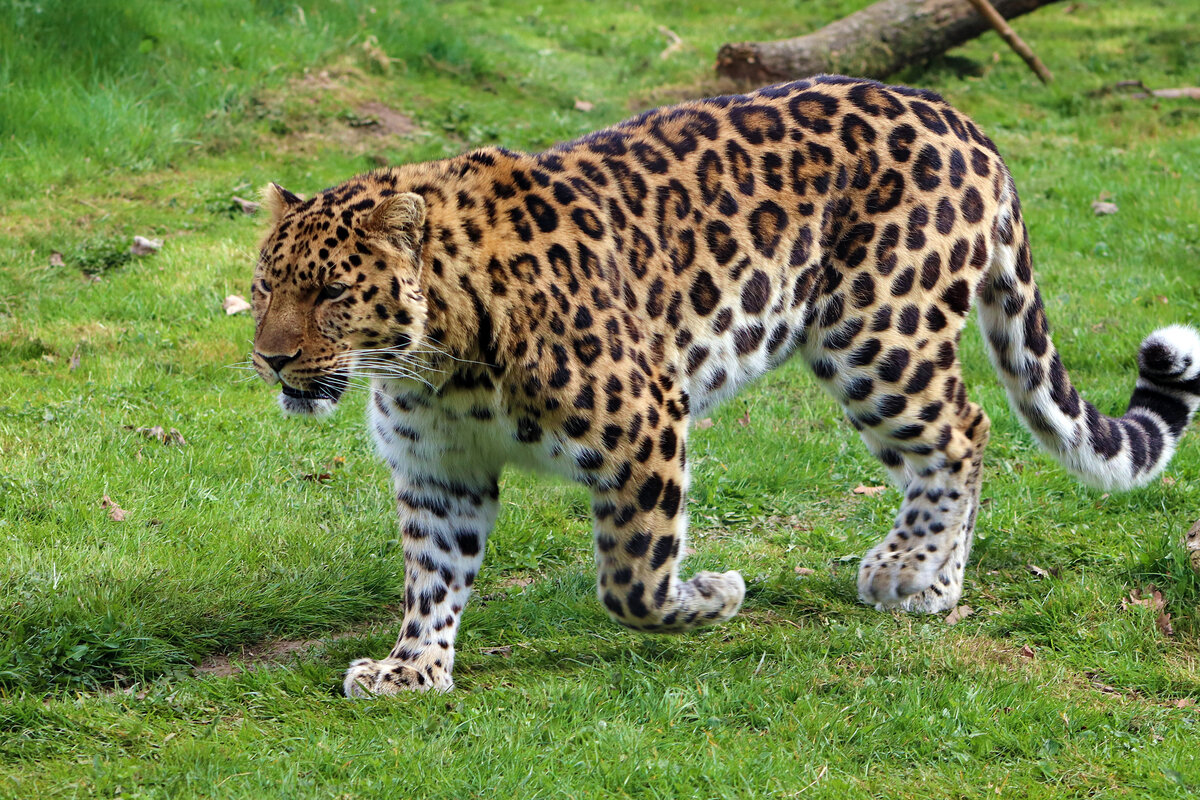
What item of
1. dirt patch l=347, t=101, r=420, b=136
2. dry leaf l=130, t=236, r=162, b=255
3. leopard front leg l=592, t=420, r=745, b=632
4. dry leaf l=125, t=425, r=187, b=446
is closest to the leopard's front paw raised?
leopard front leg l=592, t=420, r=745, b=632

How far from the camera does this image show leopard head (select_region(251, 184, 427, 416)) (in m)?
4.96

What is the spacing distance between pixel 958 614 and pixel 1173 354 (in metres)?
1.73

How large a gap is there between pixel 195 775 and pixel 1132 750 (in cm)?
367

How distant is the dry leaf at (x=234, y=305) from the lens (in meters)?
9.55

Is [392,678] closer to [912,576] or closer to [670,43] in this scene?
[912,576]

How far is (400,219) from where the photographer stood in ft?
16.3

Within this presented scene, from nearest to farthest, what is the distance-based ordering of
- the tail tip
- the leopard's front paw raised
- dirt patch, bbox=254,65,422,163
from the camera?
the leopard's front paw raised
the tail tip
dirt patch, bbox=254,65,422,163

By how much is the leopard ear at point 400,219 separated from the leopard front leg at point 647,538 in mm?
1307

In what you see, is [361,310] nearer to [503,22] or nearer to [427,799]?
[427,799]

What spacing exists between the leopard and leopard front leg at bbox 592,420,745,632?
13 mm

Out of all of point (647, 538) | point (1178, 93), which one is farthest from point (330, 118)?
point (1178, 93)

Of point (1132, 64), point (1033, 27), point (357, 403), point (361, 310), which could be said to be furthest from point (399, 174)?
point (1033, 27)

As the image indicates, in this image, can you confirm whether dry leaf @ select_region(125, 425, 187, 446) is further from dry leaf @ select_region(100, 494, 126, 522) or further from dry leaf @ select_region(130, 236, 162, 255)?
dry leaf @ select_region(130, 236, 162, 255)

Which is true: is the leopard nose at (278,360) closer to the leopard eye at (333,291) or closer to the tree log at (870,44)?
the leopard eye at (333,291)
